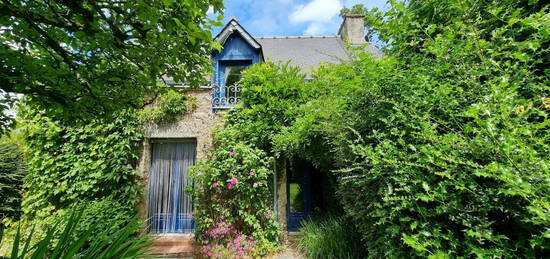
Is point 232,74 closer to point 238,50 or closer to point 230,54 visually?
point 230,54

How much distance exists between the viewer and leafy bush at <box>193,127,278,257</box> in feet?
16.0

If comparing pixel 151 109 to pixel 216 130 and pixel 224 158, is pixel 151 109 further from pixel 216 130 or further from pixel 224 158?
pixel 224 158

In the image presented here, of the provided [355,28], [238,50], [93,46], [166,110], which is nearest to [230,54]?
[238,50]

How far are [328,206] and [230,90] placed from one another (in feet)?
14.6

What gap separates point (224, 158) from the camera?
17.3ft

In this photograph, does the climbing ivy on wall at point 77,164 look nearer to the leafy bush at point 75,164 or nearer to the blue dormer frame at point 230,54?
the leafy bush at point 75,164

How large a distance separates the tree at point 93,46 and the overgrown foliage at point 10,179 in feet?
19.1

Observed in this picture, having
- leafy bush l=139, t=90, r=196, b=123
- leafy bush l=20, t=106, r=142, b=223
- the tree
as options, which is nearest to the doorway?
leafy bush l=139, t=90, r=196, b=123

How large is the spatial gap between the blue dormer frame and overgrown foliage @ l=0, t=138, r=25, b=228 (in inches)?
224

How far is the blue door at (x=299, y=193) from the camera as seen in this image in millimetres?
6543

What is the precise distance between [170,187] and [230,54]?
407 centimetres

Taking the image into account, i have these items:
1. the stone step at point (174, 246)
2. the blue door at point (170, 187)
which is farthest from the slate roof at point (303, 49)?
the stone step at point (174, 246)

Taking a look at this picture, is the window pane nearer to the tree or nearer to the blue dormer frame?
the blue dormer frame

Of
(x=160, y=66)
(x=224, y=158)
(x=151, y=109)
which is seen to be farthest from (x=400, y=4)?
(x=151, y=109)
